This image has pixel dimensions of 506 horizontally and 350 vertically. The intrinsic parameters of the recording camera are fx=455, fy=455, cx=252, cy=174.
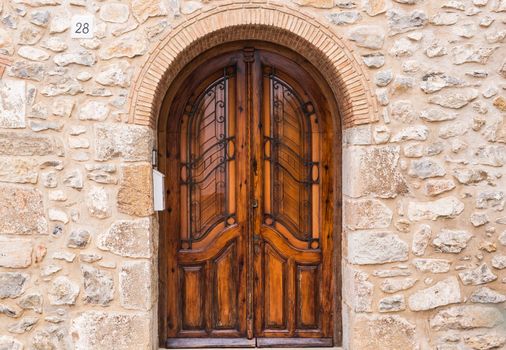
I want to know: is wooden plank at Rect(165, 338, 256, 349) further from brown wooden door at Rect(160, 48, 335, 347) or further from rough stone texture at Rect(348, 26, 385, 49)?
rough stone texture at Rect(348, 26, 385, 49)

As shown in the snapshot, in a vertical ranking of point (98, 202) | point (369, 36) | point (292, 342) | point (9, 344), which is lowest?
point (292, 342)

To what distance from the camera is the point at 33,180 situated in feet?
10.2

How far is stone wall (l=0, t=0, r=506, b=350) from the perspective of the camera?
310 centimetres

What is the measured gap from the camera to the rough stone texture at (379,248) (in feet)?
10.3

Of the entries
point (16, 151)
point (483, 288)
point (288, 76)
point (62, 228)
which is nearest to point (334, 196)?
point (288, 76)

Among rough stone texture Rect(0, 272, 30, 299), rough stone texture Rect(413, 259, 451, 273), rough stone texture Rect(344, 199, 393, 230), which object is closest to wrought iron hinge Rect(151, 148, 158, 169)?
rough stone texture Rect(0, 272, 30, 299)

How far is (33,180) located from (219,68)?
5.12 ft

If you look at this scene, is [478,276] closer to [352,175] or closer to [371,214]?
[371,214]

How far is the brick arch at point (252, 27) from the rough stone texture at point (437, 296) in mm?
1241

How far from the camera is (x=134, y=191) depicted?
10.2 ft

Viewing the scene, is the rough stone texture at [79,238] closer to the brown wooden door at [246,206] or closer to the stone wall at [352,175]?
the stone wall at [352,175]

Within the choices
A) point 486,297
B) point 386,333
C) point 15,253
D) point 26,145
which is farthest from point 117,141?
point 486,297

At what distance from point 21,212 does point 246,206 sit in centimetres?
158

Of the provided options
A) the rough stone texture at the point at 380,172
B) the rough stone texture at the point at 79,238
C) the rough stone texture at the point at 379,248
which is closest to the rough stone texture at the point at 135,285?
the rough stone texture at the point at 79,238
